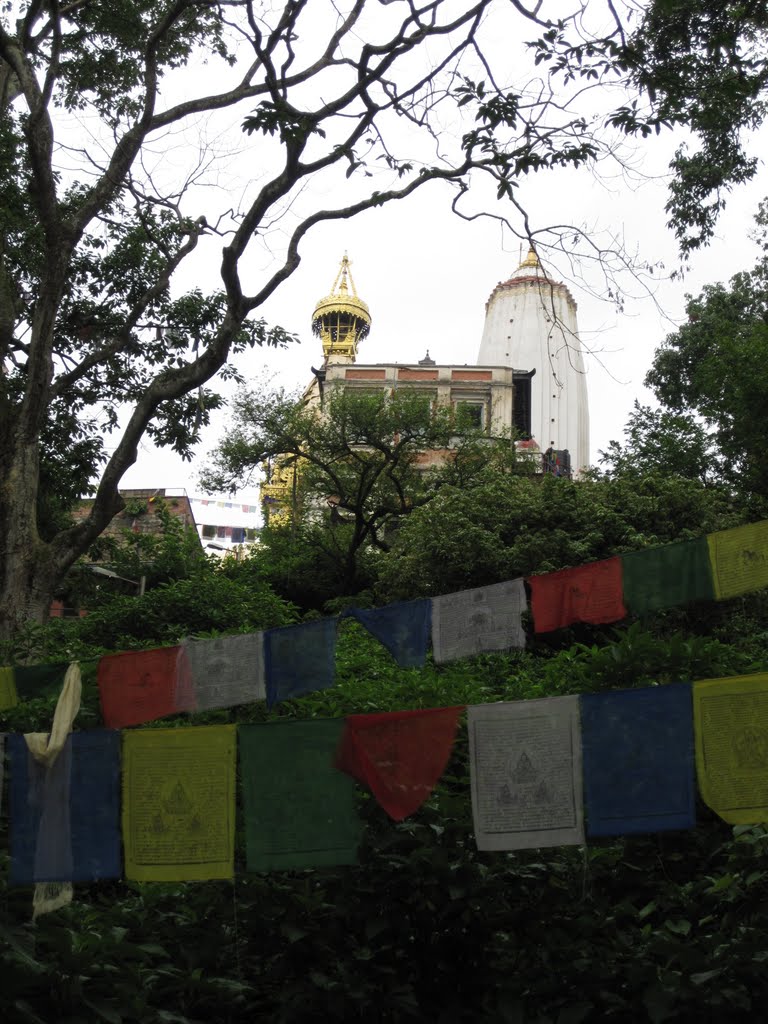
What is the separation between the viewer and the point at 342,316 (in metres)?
54.6

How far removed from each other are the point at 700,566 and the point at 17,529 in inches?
242

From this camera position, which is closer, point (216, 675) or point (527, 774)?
point (527, 774)

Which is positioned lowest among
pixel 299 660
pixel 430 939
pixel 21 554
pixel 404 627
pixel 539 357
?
pixel 430 939

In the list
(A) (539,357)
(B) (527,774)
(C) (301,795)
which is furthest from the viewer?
(A) (539,357)

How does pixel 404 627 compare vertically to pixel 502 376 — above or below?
below

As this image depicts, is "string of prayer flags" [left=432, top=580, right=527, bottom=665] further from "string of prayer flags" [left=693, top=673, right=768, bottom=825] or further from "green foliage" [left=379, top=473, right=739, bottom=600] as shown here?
"green foliage" [left=379, top=473, right=739, bottom=600]

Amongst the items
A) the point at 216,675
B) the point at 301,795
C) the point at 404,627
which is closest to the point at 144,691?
the point at 216,675

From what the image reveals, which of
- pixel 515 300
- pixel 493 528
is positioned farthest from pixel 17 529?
pixel 515 300

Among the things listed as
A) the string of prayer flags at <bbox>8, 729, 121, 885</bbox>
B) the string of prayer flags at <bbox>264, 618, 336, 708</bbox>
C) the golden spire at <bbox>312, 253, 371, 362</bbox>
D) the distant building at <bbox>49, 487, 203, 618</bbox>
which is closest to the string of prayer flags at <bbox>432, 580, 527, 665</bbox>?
the string of prayer flags at <bbox>264, 618, 336, 708</bbox>

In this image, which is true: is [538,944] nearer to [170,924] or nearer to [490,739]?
[490,739]

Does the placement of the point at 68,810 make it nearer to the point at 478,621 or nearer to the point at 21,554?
the point at 478,621

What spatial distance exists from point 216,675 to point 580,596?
1.97 metres

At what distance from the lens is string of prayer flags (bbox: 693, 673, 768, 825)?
183 inches

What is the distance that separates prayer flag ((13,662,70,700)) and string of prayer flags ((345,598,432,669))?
1.59 metres
